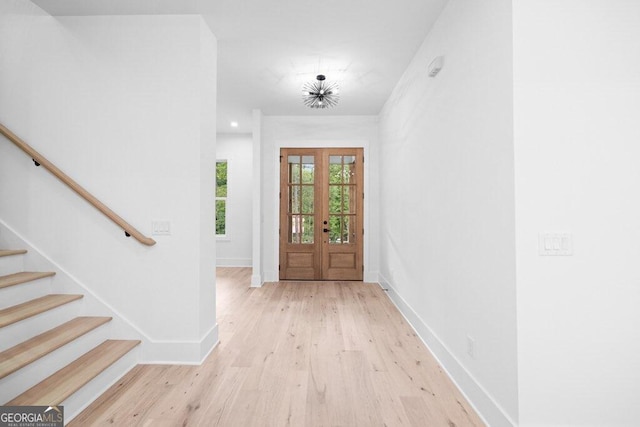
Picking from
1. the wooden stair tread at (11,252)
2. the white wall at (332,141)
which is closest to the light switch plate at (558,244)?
the wooden stair tread at (11,252)

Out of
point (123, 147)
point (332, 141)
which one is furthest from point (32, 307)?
point (332, 141)

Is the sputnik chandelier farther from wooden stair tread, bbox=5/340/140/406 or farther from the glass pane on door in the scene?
wooden stair tread, bbox=5/340/140/406

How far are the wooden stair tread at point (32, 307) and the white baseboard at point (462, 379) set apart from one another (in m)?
2.84

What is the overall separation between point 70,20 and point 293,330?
331cm

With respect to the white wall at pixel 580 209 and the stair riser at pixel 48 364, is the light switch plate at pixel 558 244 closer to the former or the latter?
the white wall at pixel 580 209

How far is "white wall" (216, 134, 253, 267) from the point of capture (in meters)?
6.90

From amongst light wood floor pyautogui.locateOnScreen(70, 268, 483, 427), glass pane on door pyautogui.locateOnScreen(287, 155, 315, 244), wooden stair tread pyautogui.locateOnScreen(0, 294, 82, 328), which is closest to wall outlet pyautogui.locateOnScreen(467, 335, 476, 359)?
light wood floor pyautogui.locateOnScreen(70, 268, 483, 427)

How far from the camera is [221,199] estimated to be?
278 inches

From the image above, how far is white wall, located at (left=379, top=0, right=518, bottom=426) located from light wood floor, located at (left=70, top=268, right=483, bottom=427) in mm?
268

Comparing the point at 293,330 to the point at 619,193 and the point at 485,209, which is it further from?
the point at 619,193

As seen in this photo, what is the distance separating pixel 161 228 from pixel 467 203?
2.29 meters

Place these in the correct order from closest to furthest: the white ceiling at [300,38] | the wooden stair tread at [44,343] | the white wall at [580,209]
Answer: the white wall at [580,209]
the wooden stair tread at [44,343]
the white ceiling at [300,38]

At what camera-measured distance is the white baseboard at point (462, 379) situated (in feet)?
5.82

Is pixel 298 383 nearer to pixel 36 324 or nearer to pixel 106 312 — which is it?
pixel 106 312
